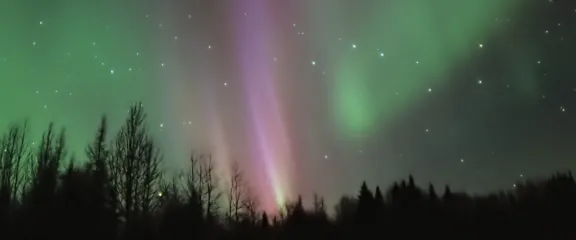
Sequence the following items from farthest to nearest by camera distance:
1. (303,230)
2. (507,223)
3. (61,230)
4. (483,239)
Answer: (507,223) → (483,239) → (303,230) → (61,230)

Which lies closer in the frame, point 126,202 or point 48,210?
point 48,210

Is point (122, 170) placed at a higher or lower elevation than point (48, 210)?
higher

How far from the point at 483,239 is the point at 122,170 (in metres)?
24.1

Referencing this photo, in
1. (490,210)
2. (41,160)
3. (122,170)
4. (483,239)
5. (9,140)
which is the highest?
(9,140)

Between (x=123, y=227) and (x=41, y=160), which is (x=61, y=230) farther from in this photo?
(x=41, y=160)

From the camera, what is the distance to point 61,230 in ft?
57.4

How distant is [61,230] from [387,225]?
19.7m

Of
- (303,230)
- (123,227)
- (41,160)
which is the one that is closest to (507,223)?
(303,230)

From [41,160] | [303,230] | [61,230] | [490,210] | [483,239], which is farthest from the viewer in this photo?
[41,160]

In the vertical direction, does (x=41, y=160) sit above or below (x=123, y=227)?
above

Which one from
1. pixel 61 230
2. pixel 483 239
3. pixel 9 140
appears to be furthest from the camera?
pixel 9 140

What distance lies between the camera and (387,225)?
30391 mm

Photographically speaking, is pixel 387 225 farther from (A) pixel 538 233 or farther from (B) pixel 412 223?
(A) pixel 538 233

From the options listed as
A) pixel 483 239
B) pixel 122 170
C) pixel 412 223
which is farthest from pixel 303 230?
pixel 122 170
